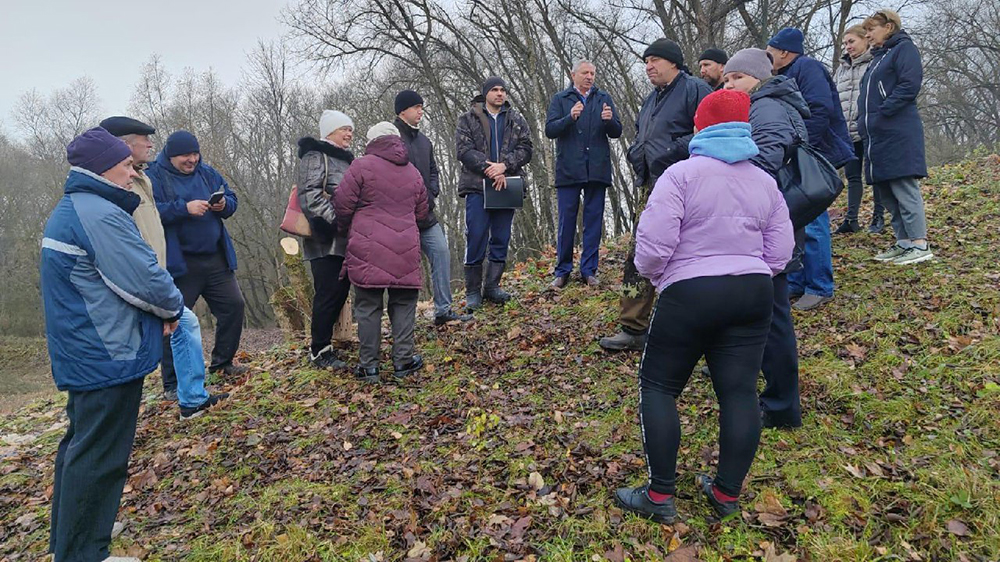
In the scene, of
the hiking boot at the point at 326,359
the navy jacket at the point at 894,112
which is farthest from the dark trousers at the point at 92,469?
the navy jacket at the point at 894,112

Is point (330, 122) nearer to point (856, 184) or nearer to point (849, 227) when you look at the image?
point (856, 184)

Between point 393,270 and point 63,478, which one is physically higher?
point 393,270

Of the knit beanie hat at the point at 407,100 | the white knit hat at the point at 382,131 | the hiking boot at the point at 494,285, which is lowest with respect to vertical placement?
the hiking boot at the point at 494,285

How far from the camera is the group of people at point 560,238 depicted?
2703mm

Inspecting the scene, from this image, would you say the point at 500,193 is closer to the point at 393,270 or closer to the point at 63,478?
the point at 393,270

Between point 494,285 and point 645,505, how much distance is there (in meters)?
4.17

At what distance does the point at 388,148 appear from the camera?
4.94 metres

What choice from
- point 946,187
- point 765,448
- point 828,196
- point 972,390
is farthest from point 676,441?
point 946,187

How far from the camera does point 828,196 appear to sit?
11.3 ft

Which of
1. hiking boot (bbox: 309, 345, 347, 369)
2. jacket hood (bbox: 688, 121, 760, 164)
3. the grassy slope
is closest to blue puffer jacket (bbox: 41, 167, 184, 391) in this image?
the grassy slope

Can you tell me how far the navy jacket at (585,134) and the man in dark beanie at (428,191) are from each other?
4.82 ft

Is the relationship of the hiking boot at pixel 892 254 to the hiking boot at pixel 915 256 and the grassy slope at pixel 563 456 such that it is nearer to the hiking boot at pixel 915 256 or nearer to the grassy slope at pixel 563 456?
the hiking boot at pixel 915 256

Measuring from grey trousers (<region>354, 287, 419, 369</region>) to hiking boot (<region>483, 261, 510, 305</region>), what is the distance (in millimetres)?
1793

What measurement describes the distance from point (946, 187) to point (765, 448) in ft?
26.2
